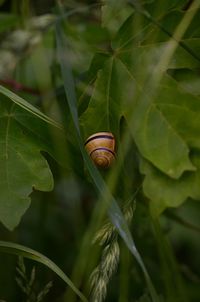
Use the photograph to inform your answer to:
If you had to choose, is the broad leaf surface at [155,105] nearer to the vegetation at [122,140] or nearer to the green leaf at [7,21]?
the vegetation at [122,140]

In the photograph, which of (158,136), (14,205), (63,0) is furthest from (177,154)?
(63,0)

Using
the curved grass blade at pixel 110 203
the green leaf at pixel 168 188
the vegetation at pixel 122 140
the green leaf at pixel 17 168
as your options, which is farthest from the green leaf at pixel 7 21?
the green leaf at pixel 168 188

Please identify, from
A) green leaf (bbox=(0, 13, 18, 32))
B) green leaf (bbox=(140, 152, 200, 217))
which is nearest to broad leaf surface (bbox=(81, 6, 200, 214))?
green leaf (bbox=(140, 152, 200, 217))

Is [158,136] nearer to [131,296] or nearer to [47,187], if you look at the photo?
[47,187]

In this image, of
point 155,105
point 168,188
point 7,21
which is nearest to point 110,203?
point 168,188

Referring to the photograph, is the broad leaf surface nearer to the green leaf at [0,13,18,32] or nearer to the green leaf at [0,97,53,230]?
the green leaf at [0,97,53,230]
